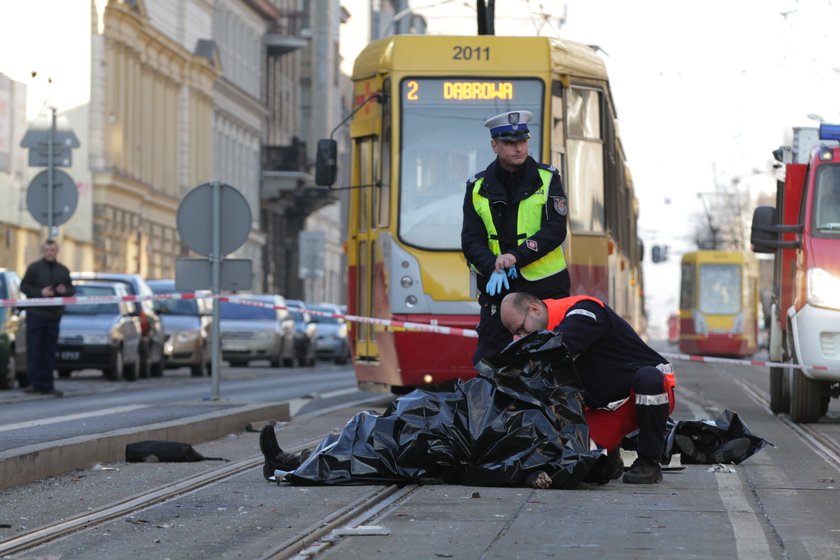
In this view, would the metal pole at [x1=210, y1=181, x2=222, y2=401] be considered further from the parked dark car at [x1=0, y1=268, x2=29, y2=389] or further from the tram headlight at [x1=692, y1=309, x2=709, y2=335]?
the tram headlight at [x1=692, y1=309, x2=709, y2=335]

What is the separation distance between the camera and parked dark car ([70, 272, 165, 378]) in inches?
1211

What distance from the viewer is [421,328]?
60.5ft

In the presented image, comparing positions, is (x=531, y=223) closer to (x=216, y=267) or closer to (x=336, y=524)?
(x=336, y=524)

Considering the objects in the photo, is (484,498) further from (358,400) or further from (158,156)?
(158,156)

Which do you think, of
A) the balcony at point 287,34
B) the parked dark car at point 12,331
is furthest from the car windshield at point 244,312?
the balcony at point 287,34

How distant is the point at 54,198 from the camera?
27641mm

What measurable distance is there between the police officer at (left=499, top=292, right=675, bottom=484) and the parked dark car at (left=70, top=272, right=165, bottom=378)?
19.9 metres

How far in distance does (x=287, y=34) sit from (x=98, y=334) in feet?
166

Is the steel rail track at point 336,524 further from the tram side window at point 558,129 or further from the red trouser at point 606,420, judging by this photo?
the tram side window at point 558,129

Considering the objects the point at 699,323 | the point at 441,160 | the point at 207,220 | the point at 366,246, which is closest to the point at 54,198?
the point at 207,220

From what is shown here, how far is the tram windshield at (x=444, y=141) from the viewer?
18.8m

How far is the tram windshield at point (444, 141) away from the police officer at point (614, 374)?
801 cm

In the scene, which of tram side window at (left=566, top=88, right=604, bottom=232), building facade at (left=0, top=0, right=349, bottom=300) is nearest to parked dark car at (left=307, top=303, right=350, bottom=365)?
building facade at (left=0, top=0, right=349, bottom=300)

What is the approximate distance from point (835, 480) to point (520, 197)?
2.36m
